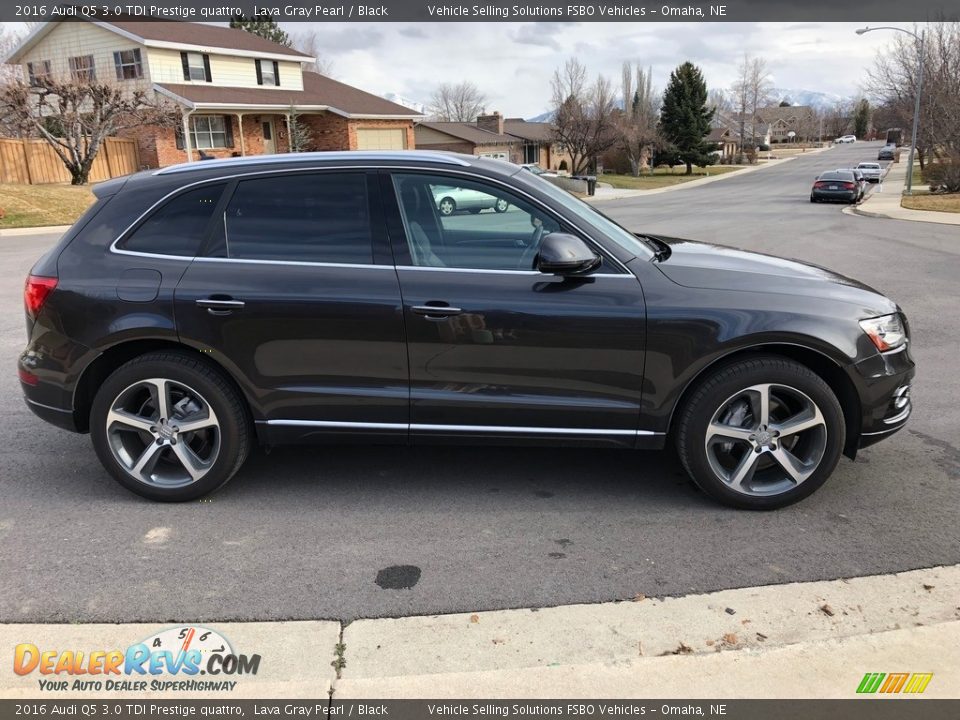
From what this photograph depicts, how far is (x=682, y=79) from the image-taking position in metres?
60.2

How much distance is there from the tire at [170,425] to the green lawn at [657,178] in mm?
47370

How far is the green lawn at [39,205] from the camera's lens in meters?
22.9

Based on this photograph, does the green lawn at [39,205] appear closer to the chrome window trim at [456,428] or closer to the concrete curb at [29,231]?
the concrete curb at [29,231]

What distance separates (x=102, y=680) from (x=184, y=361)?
1648 millimetres

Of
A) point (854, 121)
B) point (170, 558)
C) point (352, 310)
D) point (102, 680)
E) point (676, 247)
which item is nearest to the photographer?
point (102, 680)

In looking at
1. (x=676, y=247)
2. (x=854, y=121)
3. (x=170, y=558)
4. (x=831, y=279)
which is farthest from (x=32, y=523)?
(x=854, y=121)

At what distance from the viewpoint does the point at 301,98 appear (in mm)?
38188

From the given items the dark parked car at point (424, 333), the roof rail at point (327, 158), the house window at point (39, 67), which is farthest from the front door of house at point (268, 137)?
the dark parked car at point (424, 333)

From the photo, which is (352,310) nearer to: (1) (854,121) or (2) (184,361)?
(2) (184,361)

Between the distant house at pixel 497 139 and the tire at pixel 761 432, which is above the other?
the distant house at pixel 497 139

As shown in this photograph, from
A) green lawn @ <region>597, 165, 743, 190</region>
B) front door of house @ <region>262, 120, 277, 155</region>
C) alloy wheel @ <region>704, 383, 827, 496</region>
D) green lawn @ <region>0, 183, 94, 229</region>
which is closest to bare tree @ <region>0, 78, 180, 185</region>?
green lawn @ <region>0, 183, 94, 229</region>

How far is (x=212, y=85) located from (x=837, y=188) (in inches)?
1131

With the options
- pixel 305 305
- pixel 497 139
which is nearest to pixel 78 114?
pixel 305 305

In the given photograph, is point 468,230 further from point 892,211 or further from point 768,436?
point 892,211
